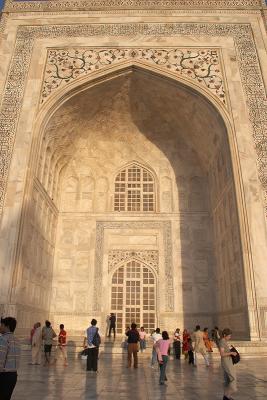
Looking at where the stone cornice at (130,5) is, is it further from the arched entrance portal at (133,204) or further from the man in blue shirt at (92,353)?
the man in blue shirt at (92,353)

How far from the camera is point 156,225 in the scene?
14.9 meters

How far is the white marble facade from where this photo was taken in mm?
11938

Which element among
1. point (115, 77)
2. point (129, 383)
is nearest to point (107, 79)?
point (115, 77)

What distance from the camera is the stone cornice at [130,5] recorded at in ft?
48.6

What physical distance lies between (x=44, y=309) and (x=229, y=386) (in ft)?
34.6

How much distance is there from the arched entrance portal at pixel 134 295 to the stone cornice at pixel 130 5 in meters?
11.0

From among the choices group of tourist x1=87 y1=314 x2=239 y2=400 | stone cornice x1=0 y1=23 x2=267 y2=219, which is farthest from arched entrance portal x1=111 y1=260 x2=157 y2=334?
A: stone cornice x1=0 y1=23 x2=267 y2=219

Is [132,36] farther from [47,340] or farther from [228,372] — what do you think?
[228,372]

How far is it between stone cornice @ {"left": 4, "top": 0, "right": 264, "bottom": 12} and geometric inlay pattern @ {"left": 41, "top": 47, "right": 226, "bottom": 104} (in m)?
2.35

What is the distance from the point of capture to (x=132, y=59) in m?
13.7

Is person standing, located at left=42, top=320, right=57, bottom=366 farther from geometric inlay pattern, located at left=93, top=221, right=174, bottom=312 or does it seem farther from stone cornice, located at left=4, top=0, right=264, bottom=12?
stone cornice, located at left=4, top=0, right=264, bottom=12

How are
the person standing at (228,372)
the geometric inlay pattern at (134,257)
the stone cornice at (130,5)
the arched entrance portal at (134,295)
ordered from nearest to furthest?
the person standing at (228,372)
the arched entrance portal at (134,295)
the geometric inlay pattern at (134,257)
the stone cornice at (130,5)

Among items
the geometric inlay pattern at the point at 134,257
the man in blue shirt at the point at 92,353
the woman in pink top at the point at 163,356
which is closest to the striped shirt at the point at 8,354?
the woman in pink top at the point at 163,356

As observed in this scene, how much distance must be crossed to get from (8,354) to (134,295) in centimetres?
1161
